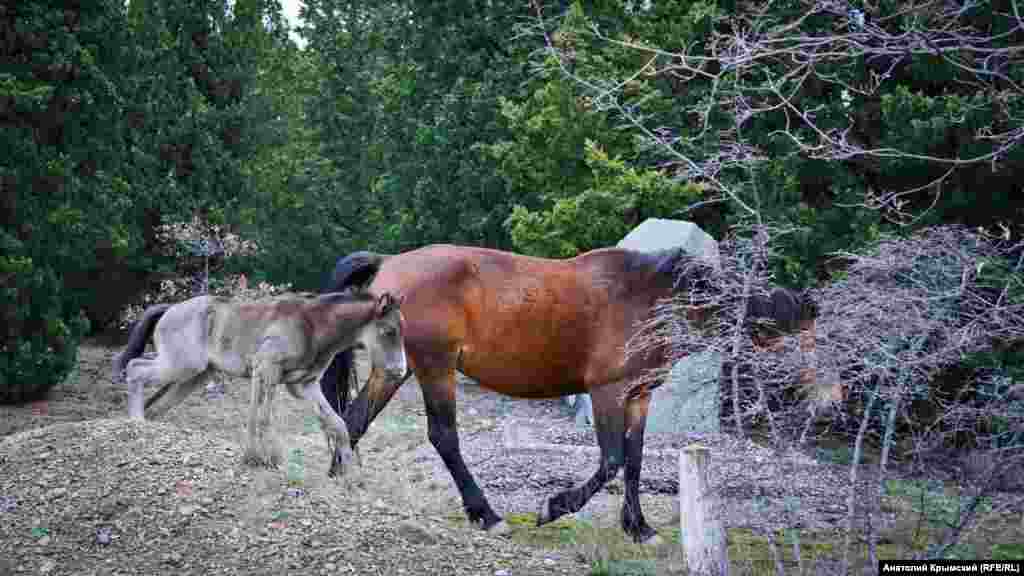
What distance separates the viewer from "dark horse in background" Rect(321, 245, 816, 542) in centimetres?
809

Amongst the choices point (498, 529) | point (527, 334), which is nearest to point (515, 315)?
point (527, 334)

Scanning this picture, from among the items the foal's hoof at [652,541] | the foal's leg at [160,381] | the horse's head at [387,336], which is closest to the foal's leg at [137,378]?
the foal's leg at [160,381]

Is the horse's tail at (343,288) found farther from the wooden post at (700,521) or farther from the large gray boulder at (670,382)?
the large gray boulder at (670,382)

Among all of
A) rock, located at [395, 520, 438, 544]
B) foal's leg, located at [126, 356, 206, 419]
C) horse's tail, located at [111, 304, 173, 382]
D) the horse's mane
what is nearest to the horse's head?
rock, located at [395, 520, 438, 544]

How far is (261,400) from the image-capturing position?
7.27 m

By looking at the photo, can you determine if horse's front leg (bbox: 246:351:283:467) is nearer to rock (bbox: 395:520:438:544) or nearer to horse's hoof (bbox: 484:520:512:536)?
rock (bbox: 395:520:438:544)

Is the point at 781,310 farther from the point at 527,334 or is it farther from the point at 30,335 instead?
the point at 30,335

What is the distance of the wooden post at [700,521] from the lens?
265 inches

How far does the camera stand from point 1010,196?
1342cm

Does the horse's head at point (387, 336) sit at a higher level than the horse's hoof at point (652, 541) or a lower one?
higher

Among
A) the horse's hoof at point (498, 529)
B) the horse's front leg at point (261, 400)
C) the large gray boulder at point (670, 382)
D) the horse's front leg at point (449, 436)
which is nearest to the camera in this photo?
the horse's front leg at point (261, 400)

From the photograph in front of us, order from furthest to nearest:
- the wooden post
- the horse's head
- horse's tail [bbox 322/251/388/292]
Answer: horse's tail [bbox 322/251/388/292], the horse's head, the wooden post

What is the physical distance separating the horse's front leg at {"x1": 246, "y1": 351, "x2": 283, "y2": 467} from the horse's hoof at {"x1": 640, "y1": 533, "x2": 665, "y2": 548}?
2.96m

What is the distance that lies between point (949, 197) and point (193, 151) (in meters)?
14.6
